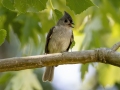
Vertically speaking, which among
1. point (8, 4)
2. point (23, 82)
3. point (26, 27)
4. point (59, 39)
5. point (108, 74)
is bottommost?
point (108, 74)

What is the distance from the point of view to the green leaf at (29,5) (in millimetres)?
2496

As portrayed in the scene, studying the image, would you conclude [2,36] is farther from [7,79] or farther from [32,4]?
[7,79]

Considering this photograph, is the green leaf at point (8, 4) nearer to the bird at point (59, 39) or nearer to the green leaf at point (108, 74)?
the bird at point (59, 39)

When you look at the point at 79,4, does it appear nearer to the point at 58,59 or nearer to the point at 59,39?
the point at 58,59

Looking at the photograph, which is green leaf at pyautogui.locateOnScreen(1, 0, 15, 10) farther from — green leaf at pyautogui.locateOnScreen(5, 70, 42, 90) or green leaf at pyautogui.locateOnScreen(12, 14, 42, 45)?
green leaf at pyautogui.locateOnScreen(5, 70, 42, 90)

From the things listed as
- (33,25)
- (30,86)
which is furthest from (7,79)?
(33,25)

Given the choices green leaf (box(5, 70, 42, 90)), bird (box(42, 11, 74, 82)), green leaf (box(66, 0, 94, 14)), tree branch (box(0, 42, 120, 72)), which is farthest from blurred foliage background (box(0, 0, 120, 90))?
tree branch (box(0, 42, 120, 72))

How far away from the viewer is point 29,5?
8.24 feet

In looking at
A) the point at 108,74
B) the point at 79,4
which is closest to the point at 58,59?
the point at 79,4

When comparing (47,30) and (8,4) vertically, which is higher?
(8,4)

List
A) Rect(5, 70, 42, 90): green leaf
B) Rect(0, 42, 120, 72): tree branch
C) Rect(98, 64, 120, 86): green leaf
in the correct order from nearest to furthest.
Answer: Rect(0, 42, 120, 72): tree branch
Rect(5, 70, 42, 90): green leaf
Rect(98, 64, 120, 86): green leaf

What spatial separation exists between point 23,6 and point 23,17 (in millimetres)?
1320

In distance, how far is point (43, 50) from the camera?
13.4ft

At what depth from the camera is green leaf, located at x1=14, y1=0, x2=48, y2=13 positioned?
2496 mm
